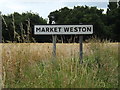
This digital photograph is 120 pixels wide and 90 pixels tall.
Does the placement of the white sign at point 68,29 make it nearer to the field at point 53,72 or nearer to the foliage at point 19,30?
the foliage at point 19,30

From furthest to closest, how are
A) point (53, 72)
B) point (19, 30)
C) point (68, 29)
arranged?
point (19, 30) → point (68, 29) → point (53, 72)

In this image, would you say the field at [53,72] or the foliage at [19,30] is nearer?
the field at [53,72]

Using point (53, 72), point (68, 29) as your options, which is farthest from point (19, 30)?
point (53, 72)

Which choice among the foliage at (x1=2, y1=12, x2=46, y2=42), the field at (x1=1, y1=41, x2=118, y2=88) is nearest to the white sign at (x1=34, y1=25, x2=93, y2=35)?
the foliage at (x1=2, y1=12, x2=46, y2=42)

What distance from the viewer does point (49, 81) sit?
17.8 ft

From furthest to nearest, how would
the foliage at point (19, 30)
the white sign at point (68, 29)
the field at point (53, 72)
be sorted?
the white sign at point (68, 29)
the foliage at point (19, 30)
the field at point (53, 72)

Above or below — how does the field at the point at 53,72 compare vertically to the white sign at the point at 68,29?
below

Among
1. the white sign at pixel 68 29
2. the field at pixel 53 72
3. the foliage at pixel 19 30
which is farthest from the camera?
the white sign at pixel 68 29

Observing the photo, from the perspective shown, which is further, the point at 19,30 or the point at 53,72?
the point at 19,30

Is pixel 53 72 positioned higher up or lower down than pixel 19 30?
lower down

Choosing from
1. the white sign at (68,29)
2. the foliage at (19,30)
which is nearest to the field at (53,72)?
the foliage at (19,30)

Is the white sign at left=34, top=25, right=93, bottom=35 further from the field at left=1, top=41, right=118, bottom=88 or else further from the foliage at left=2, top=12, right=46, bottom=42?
the field at left=1, top=41, right=118, bottom=88

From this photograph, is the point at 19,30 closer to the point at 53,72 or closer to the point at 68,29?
the point at 68,29

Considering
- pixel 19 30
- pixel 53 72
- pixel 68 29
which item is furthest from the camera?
pixel 19 30
